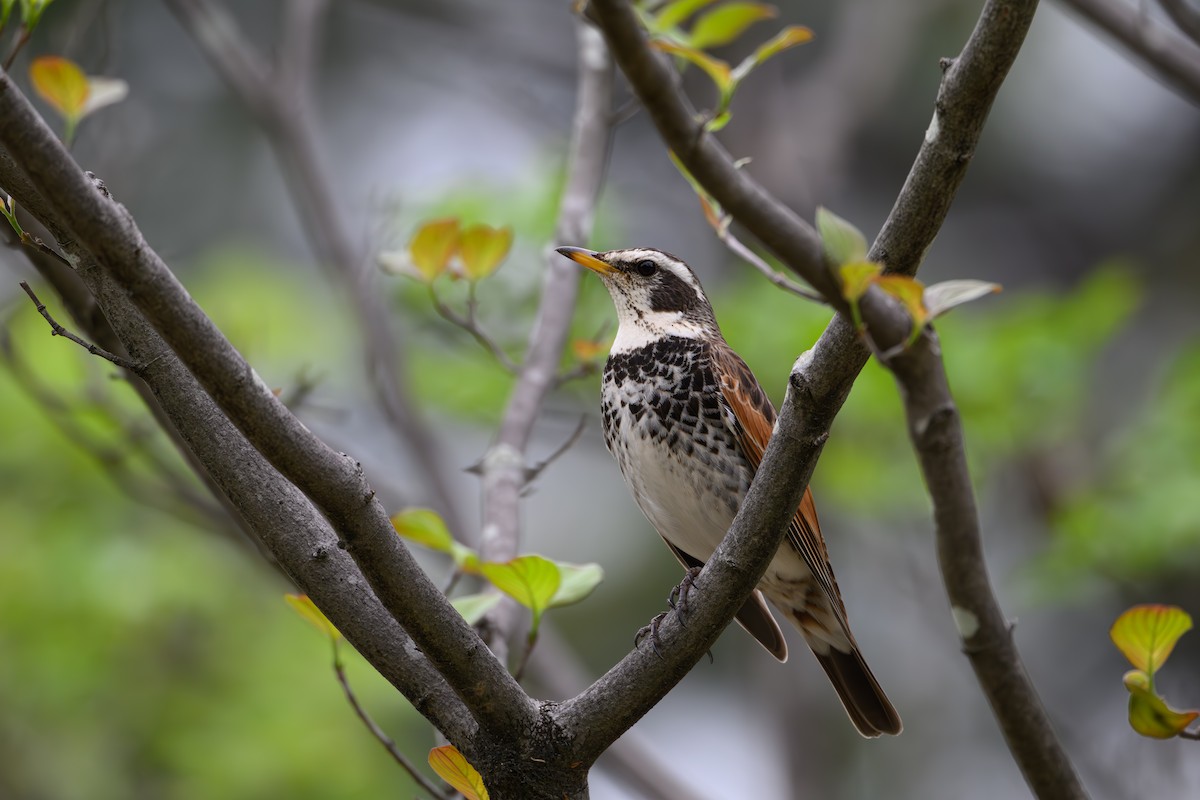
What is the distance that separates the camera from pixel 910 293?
2.16m

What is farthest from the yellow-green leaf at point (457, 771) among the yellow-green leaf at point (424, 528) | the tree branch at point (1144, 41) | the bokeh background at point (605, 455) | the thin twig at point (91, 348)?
the tree branch at point (1144, 41)

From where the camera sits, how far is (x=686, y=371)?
171 inches

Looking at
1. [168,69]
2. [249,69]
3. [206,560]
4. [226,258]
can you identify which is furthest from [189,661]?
[168,69]

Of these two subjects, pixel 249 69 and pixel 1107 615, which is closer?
pixel 249 69

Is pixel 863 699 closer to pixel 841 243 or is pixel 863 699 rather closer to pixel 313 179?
pixel 841 243

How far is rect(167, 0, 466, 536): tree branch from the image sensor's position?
5609mm

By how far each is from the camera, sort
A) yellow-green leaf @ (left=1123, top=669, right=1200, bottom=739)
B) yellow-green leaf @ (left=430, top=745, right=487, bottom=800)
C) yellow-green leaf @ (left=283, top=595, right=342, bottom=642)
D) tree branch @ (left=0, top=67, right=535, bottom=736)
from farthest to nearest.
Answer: yellow-green leaf @ (left=283, top=595, right=342, bottom=642)
yellow-green leaf @ (left=430, top=745, right=487, bottom=800)
yellow-green leaf @ (left=1123, top=669, right=1200, bottom=739)
tree branch @ (left=0, top=67, right=535, bottom=736)

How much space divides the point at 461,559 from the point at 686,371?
133 cm

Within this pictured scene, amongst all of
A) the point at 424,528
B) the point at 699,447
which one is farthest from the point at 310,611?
the point at 699,447

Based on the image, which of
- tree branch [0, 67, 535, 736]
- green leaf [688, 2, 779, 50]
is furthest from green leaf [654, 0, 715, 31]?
tree branch [0, 67, 535, 736]

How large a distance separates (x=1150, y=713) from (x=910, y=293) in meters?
1.11

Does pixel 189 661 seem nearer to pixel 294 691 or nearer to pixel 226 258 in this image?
pixel 294 691

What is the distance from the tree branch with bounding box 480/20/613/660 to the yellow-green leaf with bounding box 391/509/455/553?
44 centimetres

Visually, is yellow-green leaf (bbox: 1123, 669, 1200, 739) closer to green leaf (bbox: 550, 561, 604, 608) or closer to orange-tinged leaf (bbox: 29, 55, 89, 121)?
green leaf (bbox: 550, 561, 604, 608)
